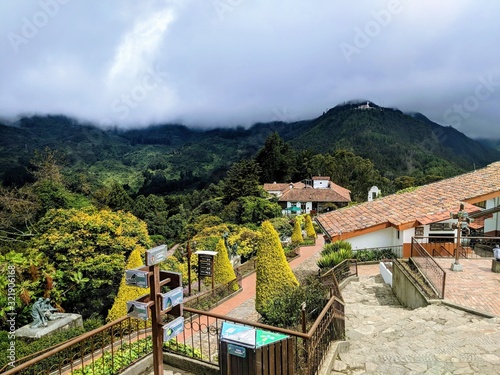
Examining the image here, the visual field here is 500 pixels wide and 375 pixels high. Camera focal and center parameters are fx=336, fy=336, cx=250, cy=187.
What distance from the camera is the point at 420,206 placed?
60.5 feet

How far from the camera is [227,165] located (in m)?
91.4

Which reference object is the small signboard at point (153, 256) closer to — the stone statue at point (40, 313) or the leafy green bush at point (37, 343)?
the leafy green bush at point (37, 343)

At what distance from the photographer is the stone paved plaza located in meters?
5.52

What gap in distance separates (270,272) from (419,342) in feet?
16.9

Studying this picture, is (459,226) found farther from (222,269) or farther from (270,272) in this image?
(222,269)

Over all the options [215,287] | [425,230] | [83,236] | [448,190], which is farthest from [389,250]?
[83,236]

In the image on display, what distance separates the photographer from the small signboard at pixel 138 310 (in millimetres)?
3685

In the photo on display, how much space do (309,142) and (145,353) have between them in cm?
9714

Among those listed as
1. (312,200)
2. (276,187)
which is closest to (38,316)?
(312,200)

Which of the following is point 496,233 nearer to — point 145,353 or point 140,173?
point 145,353

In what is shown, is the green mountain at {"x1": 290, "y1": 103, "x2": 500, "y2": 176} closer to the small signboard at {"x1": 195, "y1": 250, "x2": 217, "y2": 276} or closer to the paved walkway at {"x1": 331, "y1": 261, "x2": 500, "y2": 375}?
the small signboard at {"x1": 195, "y1": 250, "x2": 217, "y2": 276}

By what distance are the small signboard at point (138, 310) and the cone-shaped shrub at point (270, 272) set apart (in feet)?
24.3

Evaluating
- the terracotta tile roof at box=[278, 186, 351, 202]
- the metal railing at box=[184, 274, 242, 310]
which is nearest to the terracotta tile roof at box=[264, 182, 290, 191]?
the terracotta tile roof at box=[278, 186, 351, 202]

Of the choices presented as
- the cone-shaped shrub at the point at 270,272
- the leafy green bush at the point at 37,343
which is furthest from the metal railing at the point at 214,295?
the leafy green bush at the point at 37,343
